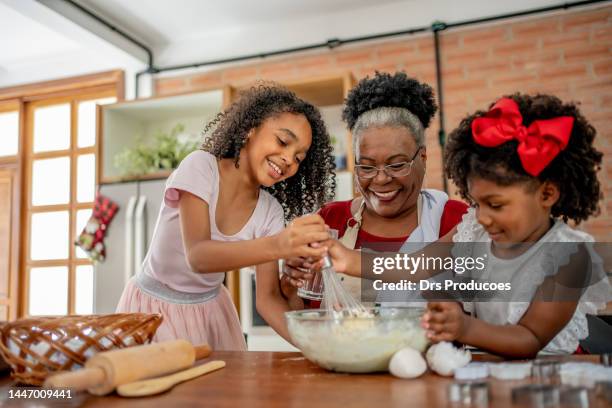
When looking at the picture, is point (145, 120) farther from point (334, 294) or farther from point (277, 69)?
point (334, 294)

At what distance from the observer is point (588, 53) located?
3062 millimetres

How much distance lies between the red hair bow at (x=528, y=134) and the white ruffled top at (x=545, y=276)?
0.14 meters

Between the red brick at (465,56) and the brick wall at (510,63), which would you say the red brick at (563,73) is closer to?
the brick wall at (510,63)

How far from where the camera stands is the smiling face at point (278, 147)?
1.48 m

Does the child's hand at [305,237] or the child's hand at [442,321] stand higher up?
the child's hand at [305,237]

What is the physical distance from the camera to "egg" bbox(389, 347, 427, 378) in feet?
2.60

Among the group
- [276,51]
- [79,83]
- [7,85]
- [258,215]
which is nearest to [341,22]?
[276,51]

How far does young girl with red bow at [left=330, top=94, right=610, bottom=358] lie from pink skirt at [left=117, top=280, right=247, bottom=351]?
0.58 metres

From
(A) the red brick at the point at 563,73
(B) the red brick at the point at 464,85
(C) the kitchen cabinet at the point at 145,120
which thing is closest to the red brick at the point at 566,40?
(A) the red brick at the point at 563,73

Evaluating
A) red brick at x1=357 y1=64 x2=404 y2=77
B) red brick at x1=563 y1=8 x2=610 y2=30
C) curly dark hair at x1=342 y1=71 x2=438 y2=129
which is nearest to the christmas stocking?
red brick at x1=357 y1=64 x2=404 y2=77

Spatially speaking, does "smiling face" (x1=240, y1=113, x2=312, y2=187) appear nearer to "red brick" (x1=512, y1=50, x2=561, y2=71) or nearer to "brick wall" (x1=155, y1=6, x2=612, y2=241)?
"brick wall" (x1=155, y1=6, x2=612, y2=241)

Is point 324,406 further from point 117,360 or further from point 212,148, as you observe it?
point 212,148

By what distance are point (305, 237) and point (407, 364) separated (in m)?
0.31

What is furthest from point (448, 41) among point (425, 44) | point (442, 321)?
point (442, 321)
